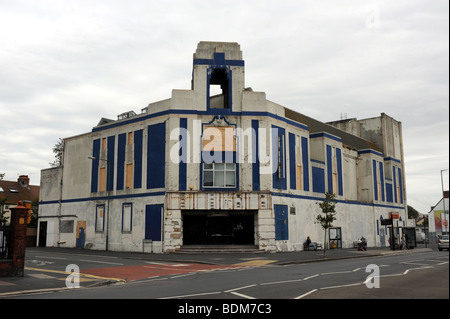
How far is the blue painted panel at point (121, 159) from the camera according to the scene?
40781 mm

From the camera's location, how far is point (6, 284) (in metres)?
16.7

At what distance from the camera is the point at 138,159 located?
39.6 m

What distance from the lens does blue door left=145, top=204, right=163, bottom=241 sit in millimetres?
36312

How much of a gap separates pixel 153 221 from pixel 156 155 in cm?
594

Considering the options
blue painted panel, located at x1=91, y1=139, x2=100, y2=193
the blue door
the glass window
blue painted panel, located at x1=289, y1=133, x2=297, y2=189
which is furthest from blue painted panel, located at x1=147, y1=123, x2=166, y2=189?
blue painted panel, located at x1=289, y1=133, x2=297, y2=189

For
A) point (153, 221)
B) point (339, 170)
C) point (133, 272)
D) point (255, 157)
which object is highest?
point (339, 170)

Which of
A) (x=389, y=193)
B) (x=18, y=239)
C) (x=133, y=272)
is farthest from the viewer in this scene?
(x=389, y=193)

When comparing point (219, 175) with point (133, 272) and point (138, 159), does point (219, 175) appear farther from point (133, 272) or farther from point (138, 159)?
point (133, 272)

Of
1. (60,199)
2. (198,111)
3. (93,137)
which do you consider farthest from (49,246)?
(198,111)

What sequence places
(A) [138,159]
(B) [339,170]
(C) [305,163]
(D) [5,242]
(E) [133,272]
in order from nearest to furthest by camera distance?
(D) [5,242]
(E) [133,272]
(A) [138,159]
(C) [305,163]
(B) [339,170]

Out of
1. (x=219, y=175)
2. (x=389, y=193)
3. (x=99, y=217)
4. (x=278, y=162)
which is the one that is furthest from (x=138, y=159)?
(x=389, y=193)

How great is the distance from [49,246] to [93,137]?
13.3 metres

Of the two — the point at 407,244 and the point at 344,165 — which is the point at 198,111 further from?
the point at 407,244

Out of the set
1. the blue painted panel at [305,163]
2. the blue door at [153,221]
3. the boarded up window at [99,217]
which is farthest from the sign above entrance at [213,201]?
the boarded up window at [99,217]
